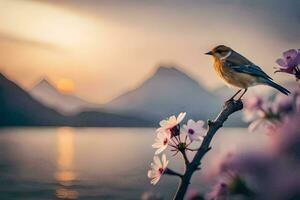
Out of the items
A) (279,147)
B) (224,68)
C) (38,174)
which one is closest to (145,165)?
(38,174)

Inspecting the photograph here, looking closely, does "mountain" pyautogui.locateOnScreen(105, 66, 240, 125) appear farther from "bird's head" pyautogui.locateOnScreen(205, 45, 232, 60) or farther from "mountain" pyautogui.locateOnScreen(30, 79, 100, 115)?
"bird's head" pyautogui.locateOnScreen(205, 45, 232, 60)

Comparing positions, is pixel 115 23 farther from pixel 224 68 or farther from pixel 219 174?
pixel 219 174

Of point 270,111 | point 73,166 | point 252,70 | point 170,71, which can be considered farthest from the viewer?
point 73,166

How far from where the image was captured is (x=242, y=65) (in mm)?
825

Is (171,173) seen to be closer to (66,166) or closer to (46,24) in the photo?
(46,24)

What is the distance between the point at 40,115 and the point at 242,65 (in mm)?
961

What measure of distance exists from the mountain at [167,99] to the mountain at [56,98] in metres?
0.07

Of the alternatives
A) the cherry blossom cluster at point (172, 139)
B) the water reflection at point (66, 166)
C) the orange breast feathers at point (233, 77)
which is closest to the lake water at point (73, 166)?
the water reflection at point (66, 166)

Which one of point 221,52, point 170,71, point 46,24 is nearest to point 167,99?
point 170,71

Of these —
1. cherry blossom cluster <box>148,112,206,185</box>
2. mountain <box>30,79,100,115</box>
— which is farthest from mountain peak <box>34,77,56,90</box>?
cherry blossom cluster <box>148,112,206,185</box>

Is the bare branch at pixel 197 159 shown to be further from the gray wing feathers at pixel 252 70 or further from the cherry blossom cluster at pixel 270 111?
the gray wing feathers at pixel 252 70

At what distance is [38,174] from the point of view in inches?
65.8

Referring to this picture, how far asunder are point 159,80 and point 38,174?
59 centimetres

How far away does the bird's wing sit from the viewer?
31.4 inches
